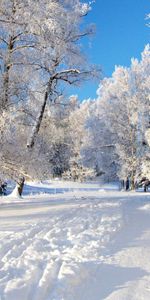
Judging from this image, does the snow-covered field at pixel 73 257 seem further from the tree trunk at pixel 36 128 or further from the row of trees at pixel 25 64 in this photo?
the tree trunk at pixel 36 128

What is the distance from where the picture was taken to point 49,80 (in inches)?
689

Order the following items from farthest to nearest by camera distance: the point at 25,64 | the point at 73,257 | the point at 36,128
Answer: the point at 36,128 → the point at 25,64 → the point at 73,257

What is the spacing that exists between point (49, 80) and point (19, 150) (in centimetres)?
443

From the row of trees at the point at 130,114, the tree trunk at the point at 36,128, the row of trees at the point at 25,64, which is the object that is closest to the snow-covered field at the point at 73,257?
the row of trees at the point at 25,64

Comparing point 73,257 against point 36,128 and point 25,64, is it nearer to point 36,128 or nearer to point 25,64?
point 25,64

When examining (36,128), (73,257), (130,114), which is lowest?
(73,257)

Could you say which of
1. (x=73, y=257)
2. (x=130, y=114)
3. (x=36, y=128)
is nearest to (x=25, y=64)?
(x=36, y=128)

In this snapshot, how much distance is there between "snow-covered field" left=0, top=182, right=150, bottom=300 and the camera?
216 inches

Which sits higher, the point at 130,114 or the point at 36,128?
the point at 130,114

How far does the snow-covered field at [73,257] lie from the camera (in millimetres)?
5477

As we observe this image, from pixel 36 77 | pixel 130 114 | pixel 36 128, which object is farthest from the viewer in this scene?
pixel 130 114

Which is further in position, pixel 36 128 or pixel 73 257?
pixel 36 128

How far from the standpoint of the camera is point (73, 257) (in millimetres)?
7047

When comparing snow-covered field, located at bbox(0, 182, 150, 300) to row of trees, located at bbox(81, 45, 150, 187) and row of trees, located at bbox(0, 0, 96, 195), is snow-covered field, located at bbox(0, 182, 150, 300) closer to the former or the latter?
row of trees, located at bbox(0, 0, 96, 195)
